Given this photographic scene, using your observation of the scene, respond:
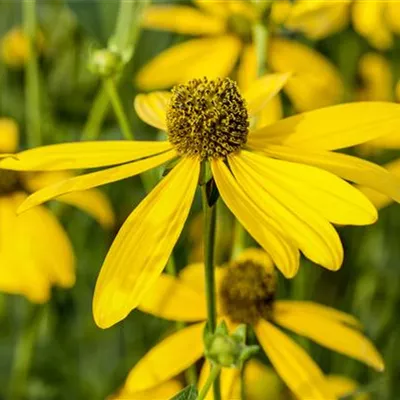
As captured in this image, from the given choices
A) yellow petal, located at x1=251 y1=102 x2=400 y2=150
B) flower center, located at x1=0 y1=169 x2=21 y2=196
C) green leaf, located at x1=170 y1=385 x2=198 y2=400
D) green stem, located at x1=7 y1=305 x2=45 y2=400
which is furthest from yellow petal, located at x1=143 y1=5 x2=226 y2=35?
green leaf, located at x1=170 y1=385 x2=198 y2=400

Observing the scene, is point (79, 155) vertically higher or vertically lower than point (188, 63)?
lower

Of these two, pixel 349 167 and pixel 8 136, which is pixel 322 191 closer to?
pixel 349 167

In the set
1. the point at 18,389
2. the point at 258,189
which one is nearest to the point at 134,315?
the point at 18,389

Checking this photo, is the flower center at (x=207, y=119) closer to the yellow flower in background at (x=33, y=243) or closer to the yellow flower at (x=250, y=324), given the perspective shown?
the yellow flower at (x=250, y=324)

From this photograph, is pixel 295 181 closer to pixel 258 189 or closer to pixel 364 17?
pixel 258 189

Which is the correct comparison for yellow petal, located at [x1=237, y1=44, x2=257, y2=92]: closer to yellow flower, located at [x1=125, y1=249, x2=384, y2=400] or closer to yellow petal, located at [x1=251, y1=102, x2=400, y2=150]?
yellow flower, located at [x1=125, y1=249, x2=384, y2=400]

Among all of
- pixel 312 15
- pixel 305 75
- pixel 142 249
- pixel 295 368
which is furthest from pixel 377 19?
pixel 142 249
